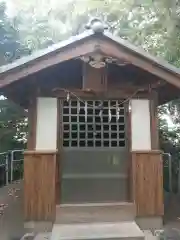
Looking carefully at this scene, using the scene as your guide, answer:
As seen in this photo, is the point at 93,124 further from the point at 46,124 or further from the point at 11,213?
the point at 11,213

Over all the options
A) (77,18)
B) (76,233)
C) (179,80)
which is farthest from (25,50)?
(76,233)

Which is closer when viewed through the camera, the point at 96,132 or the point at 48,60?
the point at 48,60

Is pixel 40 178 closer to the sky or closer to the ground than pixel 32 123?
closer to the ground

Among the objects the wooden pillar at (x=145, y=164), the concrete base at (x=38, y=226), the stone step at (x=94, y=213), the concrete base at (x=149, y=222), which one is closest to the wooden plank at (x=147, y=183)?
the wooden pillar at (x=145, y=164)

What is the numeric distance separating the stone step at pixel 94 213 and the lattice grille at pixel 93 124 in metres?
1.31

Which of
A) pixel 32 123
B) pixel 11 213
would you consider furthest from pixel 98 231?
pixel 11 213

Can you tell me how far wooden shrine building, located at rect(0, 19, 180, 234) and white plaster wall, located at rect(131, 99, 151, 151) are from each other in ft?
0.07

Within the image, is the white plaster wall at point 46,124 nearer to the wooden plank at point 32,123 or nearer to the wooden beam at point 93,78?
the wooden plank at point 32,123

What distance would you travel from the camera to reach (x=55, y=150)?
6473 millimetres

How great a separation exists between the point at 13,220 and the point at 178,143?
8.51 meters

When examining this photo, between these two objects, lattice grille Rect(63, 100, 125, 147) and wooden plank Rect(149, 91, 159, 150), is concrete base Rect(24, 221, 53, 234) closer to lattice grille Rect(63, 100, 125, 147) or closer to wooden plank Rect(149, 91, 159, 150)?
lattice grille Rect(63, 100, 125, 147)

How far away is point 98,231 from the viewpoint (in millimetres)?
5785

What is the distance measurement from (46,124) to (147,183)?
8.25 feet

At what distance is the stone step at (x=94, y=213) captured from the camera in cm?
643
